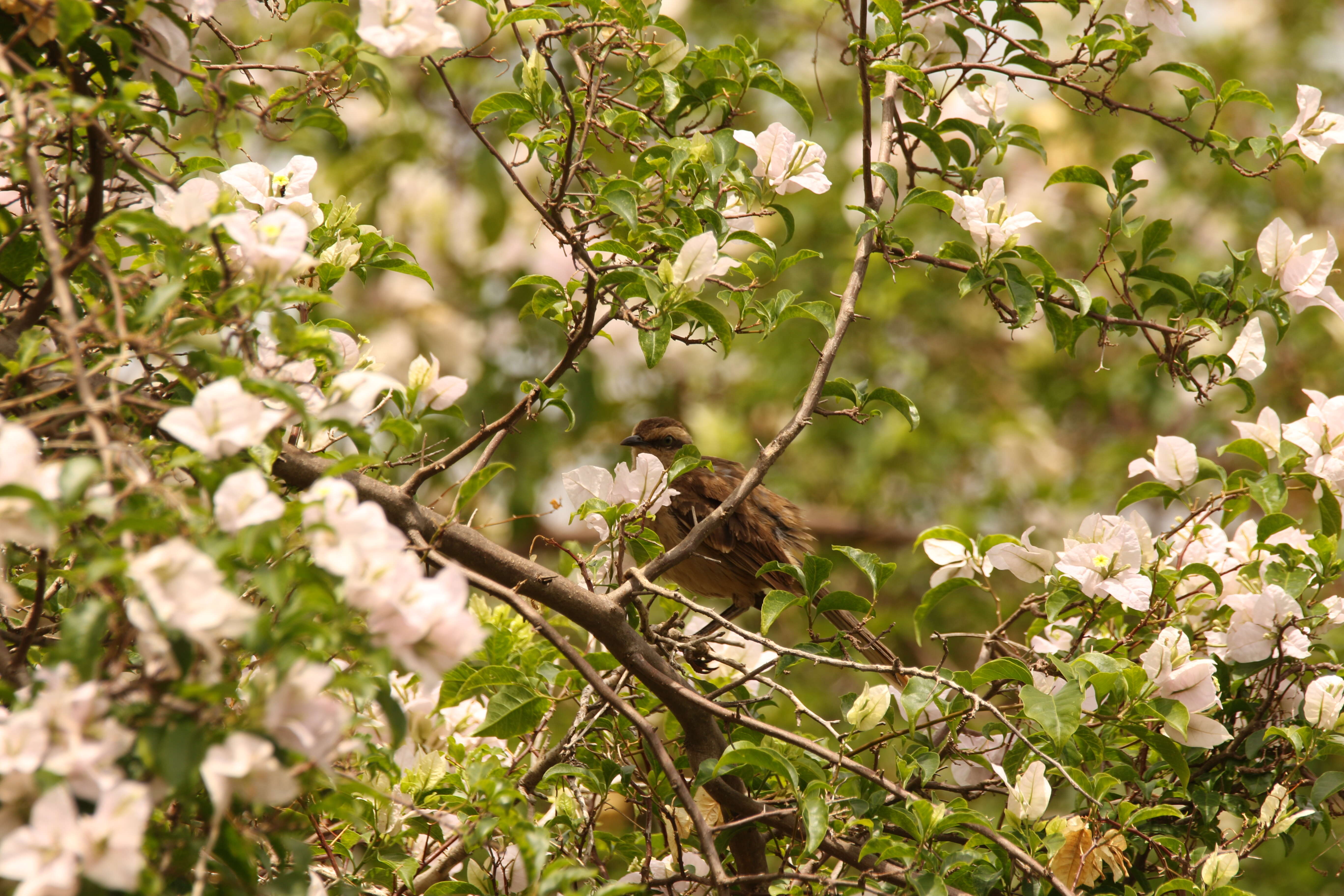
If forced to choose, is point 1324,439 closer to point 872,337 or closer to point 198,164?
point 198,164

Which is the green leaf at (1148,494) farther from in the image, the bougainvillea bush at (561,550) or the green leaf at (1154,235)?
the green leaf at (1154,235)

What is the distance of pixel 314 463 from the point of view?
2586 millimetres

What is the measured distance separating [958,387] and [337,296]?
455 cm

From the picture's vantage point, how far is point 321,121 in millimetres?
2160

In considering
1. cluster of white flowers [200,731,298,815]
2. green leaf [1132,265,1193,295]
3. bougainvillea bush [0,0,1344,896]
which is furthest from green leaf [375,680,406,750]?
green leaf [1132,265,1193,295]

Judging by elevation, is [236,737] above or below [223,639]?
below

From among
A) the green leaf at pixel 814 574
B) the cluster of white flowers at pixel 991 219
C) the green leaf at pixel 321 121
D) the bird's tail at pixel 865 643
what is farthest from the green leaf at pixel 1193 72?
the green leaf at pixel 321 121

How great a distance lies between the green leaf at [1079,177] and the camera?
3125 millimetres

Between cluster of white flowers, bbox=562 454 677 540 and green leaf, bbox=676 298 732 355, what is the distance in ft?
1.44

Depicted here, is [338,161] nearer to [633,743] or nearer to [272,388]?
[633,743]

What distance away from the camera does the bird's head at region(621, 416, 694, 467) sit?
18.7ft

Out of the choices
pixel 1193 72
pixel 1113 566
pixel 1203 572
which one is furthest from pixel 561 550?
pixel 1193 72

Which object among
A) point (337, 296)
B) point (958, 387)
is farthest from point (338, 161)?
point (958, 387)

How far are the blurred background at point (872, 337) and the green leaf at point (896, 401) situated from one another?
3.91m
